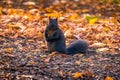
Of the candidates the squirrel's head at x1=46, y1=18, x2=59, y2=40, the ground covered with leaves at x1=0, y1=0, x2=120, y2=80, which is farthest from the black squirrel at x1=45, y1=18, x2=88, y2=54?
the ground covered with leaves at x1=0, y1=0, x2=120, y2=80

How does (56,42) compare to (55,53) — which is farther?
(56,42)

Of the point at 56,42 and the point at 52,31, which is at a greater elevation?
the point at 52,31

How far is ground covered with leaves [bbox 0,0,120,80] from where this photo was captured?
661 centimetres

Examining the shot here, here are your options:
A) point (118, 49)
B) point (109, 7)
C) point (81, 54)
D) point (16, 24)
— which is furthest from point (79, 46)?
point (109, 7)

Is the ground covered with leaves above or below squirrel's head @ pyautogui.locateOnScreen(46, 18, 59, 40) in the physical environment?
below

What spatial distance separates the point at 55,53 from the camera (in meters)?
7.66

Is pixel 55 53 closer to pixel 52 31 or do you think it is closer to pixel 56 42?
pixel 56 42

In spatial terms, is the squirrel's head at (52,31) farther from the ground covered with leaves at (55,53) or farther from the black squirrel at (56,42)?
the ground covered with leaves at (55,53)

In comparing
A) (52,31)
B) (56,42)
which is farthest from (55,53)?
(52,31)

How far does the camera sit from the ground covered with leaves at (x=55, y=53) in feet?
21.7

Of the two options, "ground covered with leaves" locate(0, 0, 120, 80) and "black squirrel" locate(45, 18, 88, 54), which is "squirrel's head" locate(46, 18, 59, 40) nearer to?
"black squirrel" locate(45, 18, 88, 54)

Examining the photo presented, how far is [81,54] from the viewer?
771cm

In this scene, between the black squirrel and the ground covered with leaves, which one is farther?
the black squirrel

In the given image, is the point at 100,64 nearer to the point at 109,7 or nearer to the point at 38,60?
the point at 38,60
